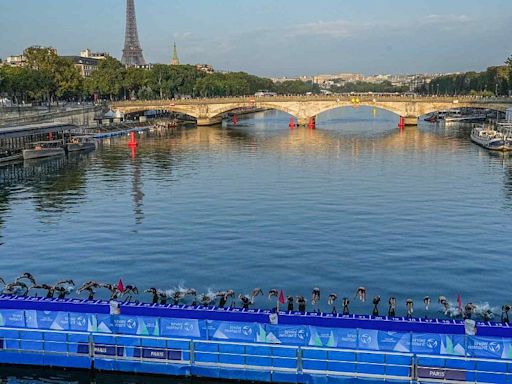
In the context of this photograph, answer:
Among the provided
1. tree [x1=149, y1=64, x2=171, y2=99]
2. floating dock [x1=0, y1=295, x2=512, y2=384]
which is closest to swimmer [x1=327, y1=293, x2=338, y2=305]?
floating dock [x1=0, y1=295, x2=512, y2=384]

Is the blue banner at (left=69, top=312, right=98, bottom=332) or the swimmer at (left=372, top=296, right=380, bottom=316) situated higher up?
the blue banner at (left=69, top=312, right=98, bottom=332)

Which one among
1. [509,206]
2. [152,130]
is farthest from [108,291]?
[152,130]

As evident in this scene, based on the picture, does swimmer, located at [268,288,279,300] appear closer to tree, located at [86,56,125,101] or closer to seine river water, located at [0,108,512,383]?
seine river water, located at [0,108,512,383]

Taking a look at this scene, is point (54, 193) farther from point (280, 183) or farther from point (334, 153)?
point (334, 153)

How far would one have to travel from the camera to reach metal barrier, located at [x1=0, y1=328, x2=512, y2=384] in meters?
21.8

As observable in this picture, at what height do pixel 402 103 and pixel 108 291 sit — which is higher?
pixel 402 103

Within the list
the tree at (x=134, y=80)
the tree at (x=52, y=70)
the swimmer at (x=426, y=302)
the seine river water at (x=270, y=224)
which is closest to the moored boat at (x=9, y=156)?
the seine river water at (x=270, y=224)

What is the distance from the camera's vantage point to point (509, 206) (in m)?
54.6

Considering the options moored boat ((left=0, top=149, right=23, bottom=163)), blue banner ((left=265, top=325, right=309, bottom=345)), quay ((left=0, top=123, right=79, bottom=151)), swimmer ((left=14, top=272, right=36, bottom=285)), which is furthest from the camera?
quay ((left=0, top=123, right=79, bottom=151))

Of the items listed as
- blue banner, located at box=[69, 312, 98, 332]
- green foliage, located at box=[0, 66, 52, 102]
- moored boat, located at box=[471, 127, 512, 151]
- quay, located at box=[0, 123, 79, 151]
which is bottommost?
blue banner, located at box=[69, 312, 98, 332]

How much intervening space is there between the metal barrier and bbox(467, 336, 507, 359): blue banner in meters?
0.66

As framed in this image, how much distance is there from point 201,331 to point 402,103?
133886 millimetres

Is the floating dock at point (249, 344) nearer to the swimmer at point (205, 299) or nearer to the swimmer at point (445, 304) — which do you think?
the swimmer at point (205, 299)

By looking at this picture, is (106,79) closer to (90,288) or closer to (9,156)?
(9,156)
